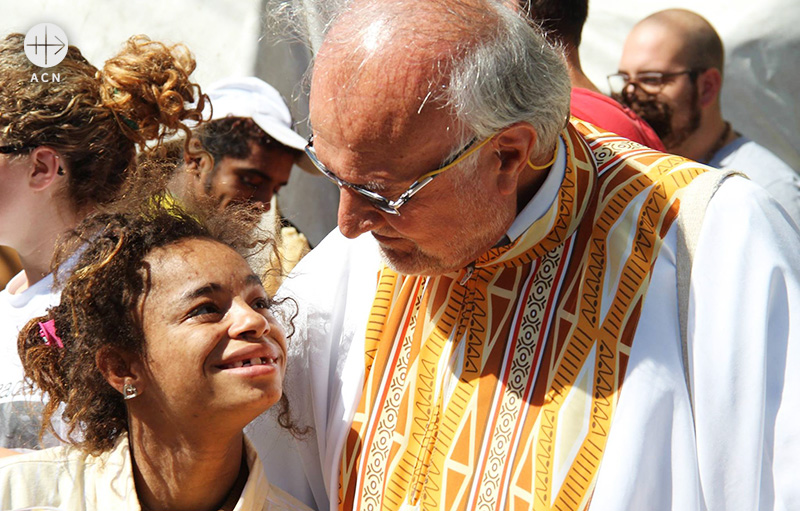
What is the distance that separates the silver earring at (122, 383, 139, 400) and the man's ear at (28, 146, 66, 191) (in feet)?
2.53

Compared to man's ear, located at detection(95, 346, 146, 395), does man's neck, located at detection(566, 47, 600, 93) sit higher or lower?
higher

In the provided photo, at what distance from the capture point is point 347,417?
97.9 inches

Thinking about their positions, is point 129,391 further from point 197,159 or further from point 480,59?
point 197,159

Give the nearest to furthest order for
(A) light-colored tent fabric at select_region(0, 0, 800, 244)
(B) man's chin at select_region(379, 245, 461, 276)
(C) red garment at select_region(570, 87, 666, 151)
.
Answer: (B) man's chin at select_region(379, 245, 461, 276) → (C) red garment at select_region(570, 87, 666, 151) → (A) light-colored tent fabric at select_region(0, 0, 800, 244)

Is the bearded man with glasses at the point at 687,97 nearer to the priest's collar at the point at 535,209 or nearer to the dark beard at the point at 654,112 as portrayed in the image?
the dark beard at the point at 654,112

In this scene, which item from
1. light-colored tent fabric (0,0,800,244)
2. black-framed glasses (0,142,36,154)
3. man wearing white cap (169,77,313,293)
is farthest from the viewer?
light-colored tent fabric (0,0,800,244)

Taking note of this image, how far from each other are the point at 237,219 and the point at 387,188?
709 millimetres

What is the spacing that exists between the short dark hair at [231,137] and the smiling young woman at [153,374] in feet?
4.89

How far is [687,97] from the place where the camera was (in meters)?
4.67

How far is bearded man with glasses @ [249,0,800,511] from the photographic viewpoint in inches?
81.1

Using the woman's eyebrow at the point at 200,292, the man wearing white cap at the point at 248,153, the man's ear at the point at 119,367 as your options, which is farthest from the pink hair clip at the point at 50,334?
the man wearing white cap at the point at 248,153

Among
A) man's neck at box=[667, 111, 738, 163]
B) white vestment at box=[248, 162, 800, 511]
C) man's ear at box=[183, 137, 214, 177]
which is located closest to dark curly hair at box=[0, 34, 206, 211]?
man's ear at box=[183, 137, 214, 177]

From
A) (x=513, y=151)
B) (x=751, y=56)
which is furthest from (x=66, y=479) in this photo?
(x=751, y=56)

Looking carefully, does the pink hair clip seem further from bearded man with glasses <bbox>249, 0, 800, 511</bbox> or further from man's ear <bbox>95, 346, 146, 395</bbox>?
bearded man with glasses <bbox>249, 0, 800, 511</bbox>
